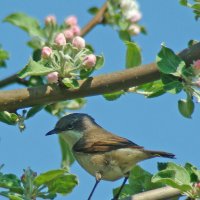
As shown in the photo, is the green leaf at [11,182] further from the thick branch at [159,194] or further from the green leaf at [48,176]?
the thick branch at [159,194]

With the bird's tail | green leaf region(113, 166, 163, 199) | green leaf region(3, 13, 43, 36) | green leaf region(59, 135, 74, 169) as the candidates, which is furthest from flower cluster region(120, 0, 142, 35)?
green leaf region(113, 166, 163, 199)

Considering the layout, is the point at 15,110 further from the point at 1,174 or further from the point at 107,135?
the point at 107,135

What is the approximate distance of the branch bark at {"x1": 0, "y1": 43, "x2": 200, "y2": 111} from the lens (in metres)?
3.72

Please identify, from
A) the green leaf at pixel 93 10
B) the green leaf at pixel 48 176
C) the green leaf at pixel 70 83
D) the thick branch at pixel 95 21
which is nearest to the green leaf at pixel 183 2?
the green leaf at pixel 70 83

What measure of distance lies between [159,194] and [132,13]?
2.84 meters

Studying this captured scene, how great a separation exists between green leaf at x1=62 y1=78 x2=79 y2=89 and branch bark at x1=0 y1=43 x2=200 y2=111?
0.13 ft

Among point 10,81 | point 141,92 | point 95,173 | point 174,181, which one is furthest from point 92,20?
point 174,181

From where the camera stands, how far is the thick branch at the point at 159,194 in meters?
3.87

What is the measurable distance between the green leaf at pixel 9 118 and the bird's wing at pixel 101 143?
4.38 ft

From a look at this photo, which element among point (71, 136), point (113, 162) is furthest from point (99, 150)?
point (71, 136)

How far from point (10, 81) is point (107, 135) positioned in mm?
918

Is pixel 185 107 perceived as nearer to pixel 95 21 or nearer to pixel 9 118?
pixel 9 118

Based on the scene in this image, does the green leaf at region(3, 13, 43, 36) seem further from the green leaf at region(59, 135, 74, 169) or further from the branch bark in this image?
the branch bark

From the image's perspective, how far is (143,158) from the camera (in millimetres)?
5020
